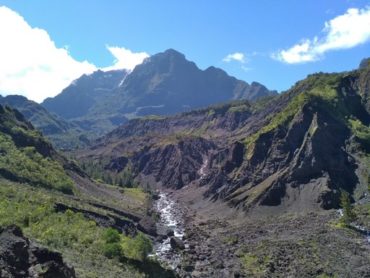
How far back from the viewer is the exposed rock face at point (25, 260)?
60219mm

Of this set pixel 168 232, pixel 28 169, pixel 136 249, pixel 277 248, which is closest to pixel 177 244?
pixel 168 232

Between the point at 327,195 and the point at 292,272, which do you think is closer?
the point at 292,272

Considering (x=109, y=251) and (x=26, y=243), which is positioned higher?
(x=26, y=243)

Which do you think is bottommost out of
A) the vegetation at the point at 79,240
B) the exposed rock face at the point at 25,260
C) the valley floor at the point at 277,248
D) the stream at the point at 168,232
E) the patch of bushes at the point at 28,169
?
the stream at the point at 168,232

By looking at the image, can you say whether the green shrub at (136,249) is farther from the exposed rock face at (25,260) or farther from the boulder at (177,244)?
the exposed rock face at (25,260)

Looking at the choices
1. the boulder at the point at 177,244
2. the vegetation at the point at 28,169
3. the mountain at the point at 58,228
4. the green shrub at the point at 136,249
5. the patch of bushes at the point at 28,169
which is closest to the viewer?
the mountain at the point at 58,228

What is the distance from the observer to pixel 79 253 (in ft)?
294

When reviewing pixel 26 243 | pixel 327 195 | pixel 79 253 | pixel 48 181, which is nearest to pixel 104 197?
pixel 48 181

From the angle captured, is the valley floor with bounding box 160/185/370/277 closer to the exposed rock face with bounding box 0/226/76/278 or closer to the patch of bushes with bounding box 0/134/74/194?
the exposed rock face with bounding box 0/226/76/278

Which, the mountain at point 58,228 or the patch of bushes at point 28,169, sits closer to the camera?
the mountain at point 58,228

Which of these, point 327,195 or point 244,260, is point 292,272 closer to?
point 244,260

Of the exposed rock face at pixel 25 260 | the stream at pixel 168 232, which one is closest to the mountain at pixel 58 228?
the exposed rock face at pixel 25 260

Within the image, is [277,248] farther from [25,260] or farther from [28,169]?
[28,169]

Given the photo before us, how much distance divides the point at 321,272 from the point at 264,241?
99.8 ft
